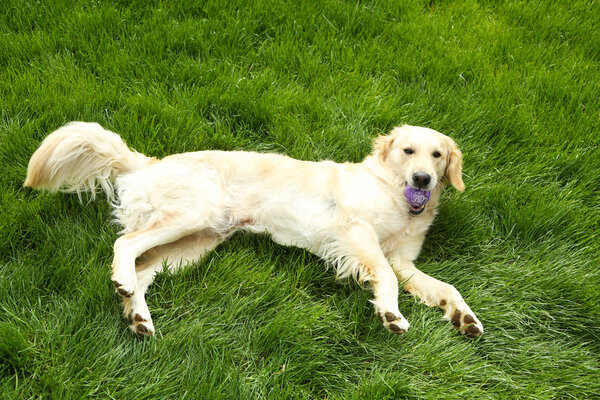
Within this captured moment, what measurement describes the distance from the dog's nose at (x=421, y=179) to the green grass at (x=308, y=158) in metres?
0.46

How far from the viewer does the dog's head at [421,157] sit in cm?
334

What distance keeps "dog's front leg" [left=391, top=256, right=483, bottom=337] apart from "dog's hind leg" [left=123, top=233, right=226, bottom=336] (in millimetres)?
1169

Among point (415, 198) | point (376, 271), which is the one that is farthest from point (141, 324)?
point (415, 198)

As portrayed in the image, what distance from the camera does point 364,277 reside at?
303 cm

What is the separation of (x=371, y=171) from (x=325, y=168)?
32 centimetres

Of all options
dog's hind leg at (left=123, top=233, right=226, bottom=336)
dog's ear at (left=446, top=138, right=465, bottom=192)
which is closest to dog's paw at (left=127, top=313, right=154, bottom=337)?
dog's hind leg at (left=123, top=233, right=226, bottom=336)

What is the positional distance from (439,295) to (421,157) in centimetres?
92

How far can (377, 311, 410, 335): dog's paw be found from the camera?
273 centimetres

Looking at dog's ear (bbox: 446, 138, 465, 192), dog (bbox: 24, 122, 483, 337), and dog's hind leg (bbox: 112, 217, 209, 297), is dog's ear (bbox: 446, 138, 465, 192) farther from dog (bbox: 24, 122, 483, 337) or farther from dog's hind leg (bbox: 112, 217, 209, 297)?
dog's hind leg (bbox: 112, 217, 209, 297)

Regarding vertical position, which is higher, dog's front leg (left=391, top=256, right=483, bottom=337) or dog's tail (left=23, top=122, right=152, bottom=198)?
dog's tail (left=23, top=122, right=152, bottom=198)

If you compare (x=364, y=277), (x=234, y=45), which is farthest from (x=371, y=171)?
(x=234, y=45)

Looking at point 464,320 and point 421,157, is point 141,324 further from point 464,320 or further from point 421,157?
point 421,157

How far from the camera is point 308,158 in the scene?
3898mm

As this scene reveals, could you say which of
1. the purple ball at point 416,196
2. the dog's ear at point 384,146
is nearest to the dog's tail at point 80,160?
the dog's ear at point 384,146
